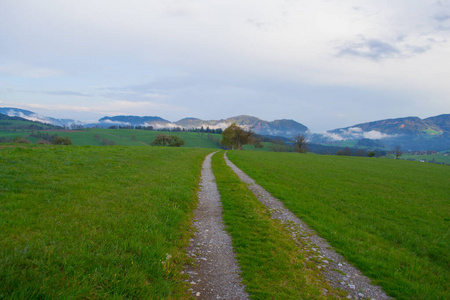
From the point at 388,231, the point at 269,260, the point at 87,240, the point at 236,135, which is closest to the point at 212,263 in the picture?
the point at 269,260

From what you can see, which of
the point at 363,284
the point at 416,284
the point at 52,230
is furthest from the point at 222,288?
the point at 416,284

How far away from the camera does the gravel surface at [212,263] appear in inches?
232

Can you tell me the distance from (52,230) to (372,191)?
25462mm

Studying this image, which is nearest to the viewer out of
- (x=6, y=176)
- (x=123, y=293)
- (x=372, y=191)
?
(x=123, y=293)

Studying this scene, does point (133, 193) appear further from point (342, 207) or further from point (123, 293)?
point (342, 207)

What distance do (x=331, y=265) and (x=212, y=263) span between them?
14.4 feet

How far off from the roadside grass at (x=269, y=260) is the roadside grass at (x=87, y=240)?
2.00m

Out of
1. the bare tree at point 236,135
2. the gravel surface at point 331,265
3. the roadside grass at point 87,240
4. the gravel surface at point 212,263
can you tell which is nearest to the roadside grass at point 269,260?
the gravel surface at point 212,263

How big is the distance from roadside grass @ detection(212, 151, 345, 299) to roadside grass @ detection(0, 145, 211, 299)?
200 cm

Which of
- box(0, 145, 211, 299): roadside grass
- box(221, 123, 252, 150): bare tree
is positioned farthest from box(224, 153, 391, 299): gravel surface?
box(221, 123, 252, 150): bare tree

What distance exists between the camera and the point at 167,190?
14.0 metres

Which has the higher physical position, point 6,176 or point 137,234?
point 6,176

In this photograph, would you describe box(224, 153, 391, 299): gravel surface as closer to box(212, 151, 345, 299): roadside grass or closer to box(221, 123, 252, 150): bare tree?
box(212, 151, 345, 299): roadside grass

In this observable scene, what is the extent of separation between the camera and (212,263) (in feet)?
23.7
